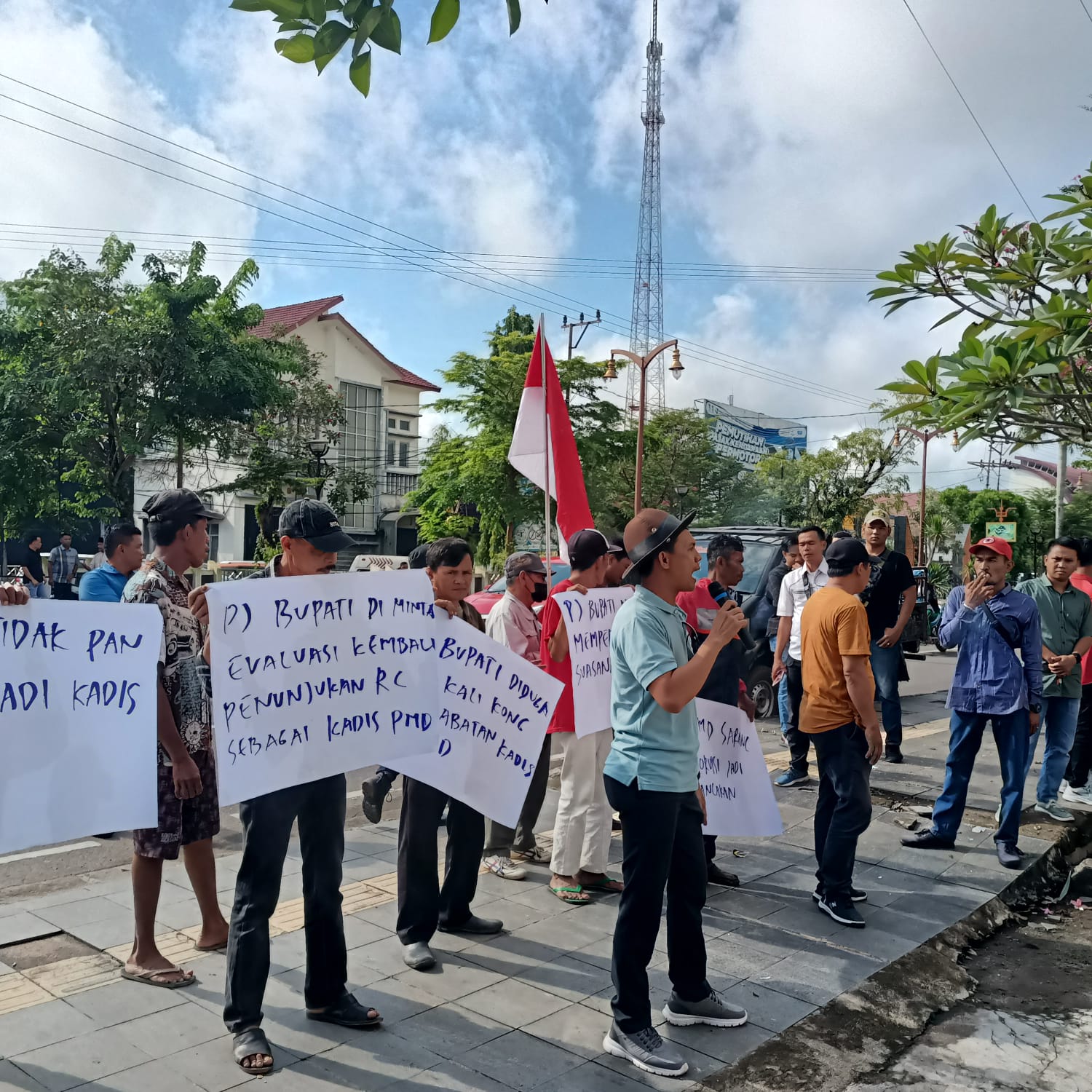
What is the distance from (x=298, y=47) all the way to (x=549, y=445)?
3.46 metres

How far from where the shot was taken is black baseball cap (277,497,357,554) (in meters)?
3.64

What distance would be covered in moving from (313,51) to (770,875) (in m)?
4.85

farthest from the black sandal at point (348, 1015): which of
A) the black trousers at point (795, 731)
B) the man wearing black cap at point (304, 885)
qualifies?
the black trousers at point (795, 731)

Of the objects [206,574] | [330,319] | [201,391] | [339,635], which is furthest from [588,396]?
[339,635]

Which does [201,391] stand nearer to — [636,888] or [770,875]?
[770,875]

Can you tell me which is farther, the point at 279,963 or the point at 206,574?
the point at 206,574

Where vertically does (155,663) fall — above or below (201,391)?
below

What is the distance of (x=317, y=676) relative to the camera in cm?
363

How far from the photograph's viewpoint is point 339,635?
371 centimetres

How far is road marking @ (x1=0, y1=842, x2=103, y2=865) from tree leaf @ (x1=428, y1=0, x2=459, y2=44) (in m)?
5.25

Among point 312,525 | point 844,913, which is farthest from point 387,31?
point 844,913

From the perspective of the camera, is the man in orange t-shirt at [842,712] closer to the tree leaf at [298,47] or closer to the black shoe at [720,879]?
the black shoe at [720,879]

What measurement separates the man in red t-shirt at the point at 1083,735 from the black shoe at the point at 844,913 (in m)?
3.51

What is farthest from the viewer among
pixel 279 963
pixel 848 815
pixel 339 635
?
pixel 848 815
